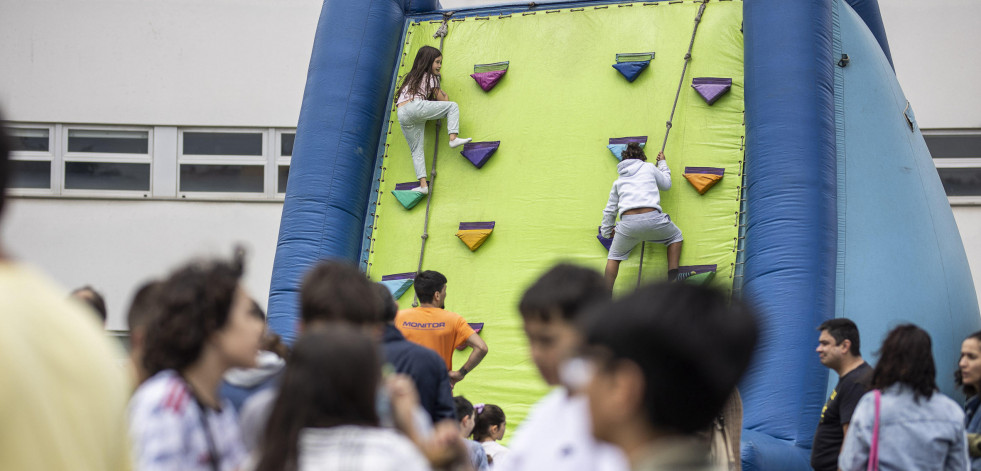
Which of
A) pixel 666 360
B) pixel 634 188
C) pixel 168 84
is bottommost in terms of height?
pixel 666 360

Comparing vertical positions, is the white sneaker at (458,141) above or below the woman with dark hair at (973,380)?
above

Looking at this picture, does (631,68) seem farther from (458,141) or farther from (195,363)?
(195,363)

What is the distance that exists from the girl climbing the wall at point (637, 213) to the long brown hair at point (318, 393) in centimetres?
400

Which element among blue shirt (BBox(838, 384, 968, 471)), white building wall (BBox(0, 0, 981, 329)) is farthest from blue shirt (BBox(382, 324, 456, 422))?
white building wall (BBox(0, 0, 981, 329))

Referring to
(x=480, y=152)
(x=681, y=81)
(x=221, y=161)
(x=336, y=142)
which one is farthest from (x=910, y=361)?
(x=221, y=161)

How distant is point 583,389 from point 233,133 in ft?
32.3

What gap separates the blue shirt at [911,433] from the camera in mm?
3492

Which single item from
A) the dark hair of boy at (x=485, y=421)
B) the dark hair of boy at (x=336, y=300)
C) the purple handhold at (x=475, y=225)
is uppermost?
the purple handhold at (x=475, y=225)

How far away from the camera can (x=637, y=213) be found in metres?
5.68

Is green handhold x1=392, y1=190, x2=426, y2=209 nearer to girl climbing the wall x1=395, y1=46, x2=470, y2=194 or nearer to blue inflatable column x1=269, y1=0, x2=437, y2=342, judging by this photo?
girl climbing the wall x1=395, y1=46, x2=470, y2=194

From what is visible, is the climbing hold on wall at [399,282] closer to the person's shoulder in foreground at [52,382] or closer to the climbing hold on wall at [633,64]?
the climbing hold on wall at [633,64]

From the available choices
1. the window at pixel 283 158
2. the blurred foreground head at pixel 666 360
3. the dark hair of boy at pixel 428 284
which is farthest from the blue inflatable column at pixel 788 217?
the window at pixel 283 158

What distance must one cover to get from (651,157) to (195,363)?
4410 millimetres

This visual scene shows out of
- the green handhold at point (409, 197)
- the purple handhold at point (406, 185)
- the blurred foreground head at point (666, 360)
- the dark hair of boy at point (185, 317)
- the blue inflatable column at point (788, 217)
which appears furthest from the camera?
the purple handhold at point (406, 185)
